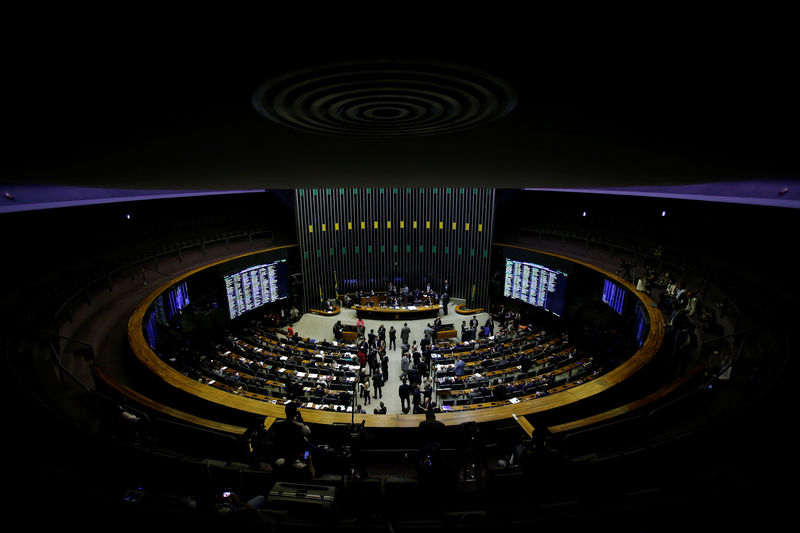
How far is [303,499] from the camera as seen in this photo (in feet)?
11.5

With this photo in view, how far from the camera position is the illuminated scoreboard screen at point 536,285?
14.4 meters

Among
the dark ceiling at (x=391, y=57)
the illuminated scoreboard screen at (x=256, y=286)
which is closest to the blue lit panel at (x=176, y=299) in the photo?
the illuminated scoreboard screen at (x=256, y=286)

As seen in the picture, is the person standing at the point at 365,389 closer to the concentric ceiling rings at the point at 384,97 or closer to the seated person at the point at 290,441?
the seated person at the point at 290,441

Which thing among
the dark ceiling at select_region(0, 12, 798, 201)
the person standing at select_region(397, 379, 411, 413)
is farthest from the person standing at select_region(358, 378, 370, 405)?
the dark ceiling at select_region(0, 12, 798, 201)

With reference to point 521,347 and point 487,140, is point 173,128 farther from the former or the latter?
point 521,347

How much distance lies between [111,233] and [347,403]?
9946 millimetres

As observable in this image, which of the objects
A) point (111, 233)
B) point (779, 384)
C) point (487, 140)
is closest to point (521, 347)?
point (779, 384)

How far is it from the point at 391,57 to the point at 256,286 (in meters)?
15.8

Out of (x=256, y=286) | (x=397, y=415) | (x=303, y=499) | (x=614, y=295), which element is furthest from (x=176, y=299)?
(x=614, y=295)

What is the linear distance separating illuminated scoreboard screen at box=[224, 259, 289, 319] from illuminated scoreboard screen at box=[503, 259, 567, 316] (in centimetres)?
1061

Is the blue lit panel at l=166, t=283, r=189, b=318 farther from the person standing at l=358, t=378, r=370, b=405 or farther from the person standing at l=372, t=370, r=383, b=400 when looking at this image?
the person standing at l=372, t=370, r=383, b=400

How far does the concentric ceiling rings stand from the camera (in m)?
1.18

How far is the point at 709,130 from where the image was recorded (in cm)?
173

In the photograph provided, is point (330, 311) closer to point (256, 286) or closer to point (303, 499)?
point (256, 286)
